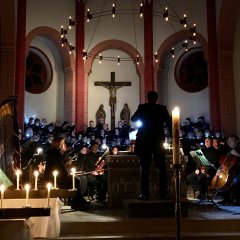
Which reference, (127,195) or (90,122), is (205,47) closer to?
(90,122)

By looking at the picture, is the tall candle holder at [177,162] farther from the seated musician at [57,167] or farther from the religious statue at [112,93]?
the religious statue at [112,93]

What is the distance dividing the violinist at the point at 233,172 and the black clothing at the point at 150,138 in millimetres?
1676

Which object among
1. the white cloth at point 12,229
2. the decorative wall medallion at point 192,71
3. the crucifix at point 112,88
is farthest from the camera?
the decorative wall medallion at point 192,71

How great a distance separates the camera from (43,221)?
5.62m

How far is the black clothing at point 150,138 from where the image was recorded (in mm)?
6426

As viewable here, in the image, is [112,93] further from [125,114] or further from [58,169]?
[58,169]

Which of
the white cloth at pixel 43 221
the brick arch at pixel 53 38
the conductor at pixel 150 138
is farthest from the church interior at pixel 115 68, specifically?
the white cloth at pixel 43 221

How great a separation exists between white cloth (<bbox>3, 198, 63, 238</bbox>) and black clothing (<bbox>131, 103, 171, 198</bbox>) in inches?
59.8

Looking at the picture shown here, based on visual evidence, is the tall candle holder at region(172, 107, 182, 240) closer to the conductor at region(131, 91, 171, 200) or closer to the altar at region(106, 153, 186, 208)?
the conductor at region(131, 91, 171, 200)

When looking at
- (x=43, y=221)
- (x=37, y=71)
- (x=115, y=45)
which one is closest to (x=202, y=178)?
(x=43, y=221)

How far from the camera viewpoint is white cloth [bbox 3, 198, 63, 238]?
5453 mm

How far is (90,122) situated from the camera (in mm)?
13922

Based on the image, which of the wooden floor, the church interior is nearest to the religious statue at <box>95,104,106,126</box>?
the church interior

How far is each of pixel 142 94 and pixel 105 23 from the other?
289 cm
